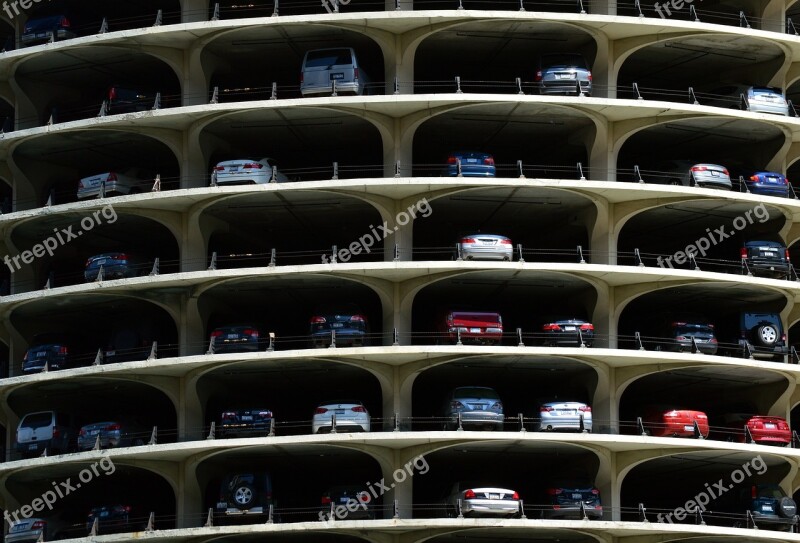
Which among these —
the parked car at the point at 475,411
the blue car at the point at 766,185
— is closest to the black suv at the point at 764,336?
the blue car at the point at 766,185

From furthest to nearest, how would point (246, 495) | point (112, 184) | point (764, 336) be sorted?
point (112, 184)
point (764, 336)
point (246, 495)

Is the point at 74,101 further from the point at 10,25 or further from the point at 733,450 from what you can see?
the point at 733,450

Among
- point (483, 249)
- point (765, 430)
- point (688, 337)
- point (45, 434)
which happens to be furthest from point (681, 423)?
point (45, 434)

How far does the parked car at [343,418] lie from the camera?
184ft

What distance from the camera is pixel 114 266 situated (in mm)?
60000

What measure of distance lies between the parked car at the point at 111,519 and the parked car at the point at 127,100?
16.1 m

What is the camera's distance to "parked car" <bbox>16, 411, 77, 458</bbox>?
195 feet

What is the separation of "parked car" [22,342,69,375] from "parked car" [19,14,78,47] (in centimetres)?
1303

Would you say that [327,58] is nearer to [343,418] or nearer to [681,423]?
[343,418]

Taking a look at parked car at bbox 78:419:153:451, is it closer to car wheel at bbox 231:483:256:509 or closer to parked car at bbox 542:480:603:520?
car wheel at bbox 231:483:256:509

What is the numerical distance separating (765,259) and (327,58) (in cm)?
1899

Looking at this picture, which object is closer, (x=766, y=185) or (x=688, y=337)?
(x=688, y=337)

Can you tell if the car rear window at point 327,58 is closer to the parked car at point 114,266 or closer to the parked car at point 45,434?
the parked car at point 114,266

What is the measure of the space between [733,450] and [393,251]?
14797 millimetres
